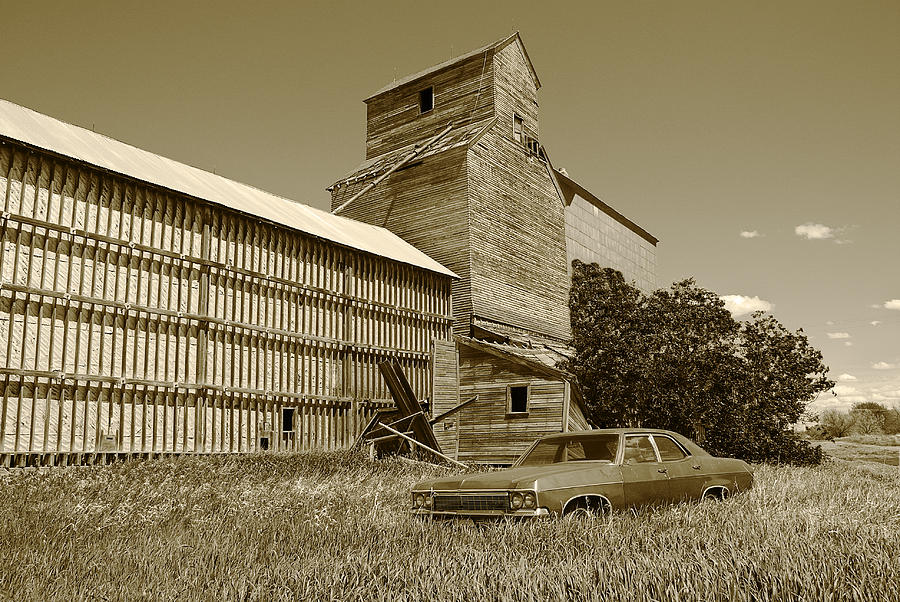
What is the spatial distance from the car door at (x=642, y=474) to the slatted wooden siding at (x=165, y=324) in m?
10.4

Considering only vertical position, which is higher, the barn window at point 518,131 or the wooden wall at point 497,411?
the barn window at point 518,131

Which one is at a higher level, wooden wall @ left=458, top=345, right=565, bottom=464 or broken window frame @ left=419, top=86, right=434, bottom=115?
broken window frame @ left=419, top=86, right=434, bottom=115

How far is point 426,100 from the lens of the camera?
96.6 ft

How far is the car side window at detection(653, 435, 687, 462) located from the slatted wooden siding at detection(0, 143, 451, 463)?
10.6m

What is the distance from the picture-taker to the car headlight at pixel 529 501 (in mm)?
7457

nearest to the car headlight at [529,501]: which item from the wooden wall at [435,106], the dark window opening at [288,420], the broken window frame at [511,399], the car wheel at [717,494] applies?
the car wheel at [717,494]

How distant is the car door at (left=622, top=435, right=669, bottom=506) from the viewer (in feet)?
27.1

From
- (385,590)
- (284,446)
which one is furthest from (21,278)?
(385,590)

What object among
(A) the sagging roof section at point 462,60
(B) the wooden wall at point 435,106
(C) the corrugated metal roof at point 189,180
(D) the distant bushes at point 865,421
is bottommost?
(D) the distant bushes at point 865,421

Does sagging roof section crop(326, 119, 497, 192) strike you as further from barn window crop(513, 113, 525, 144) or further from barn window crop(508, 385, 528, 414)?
barn window crop(508, 385, 528, 414)

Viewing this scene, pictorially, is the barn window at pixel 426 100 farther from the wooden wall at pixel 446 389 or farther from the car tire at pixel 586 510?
the car tire at pixel 586 510

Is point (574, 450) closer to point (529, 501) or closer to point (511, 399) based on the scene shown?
point (529, 501)

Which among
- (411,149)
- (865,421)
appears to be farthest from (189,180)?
(865,421)

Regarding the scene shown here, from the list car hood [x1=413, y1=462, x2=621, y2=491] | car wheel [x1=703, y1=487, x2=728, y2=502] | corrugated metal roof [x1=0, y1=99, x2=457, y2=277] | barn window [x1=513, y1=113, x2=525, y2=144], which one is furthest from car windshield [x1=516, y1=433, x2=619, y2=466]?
barn window [x1=513, y1=113, x2=525, y2=144]
